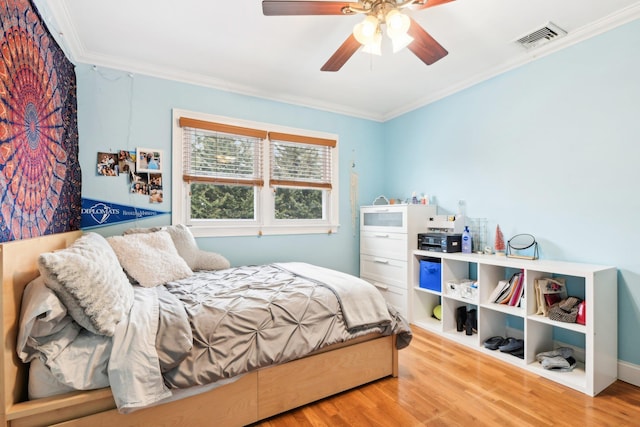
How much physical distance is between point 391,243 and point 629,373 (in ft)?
6.51

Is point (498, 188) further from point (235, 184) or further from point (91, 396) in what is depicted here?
point (91, 396)

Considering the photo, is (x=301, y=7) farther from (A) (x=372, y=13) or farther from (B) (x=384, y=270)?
(B) (x=384, y=270)

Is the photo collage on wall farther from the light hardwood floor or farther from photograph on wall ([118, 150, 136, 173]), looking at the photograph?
the light hardwood floor

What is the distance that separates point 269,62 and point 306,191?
1.44 m

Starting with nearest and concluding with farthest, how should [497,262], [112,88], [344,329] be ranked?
1. [344,329]
2. [497,262]
3. [112,88]

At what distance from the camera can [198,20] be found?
211 centimetres

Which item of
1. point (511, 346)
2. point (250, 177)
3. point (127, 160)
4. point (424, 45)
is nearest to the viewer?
point (424, 45)

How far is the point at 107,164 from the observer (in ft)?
8.53

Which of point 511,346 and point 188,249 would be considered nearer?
point 511,346

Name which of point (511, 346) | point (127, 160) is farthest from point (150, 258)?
point (511, 346)

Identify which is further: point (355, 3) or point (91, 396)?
point (355, 3)

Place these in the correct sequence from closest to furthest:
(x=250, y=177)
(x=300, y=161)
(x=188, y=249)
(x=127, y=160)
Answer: (x=188, y=249)
(x=127, y=160)
(x=250, y=177)
(x=300, y=161)

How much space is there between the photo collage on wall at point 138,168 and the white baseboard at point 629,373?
377 cm

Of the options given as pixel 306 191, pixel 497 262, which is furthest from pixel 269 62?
pixel 497 262
